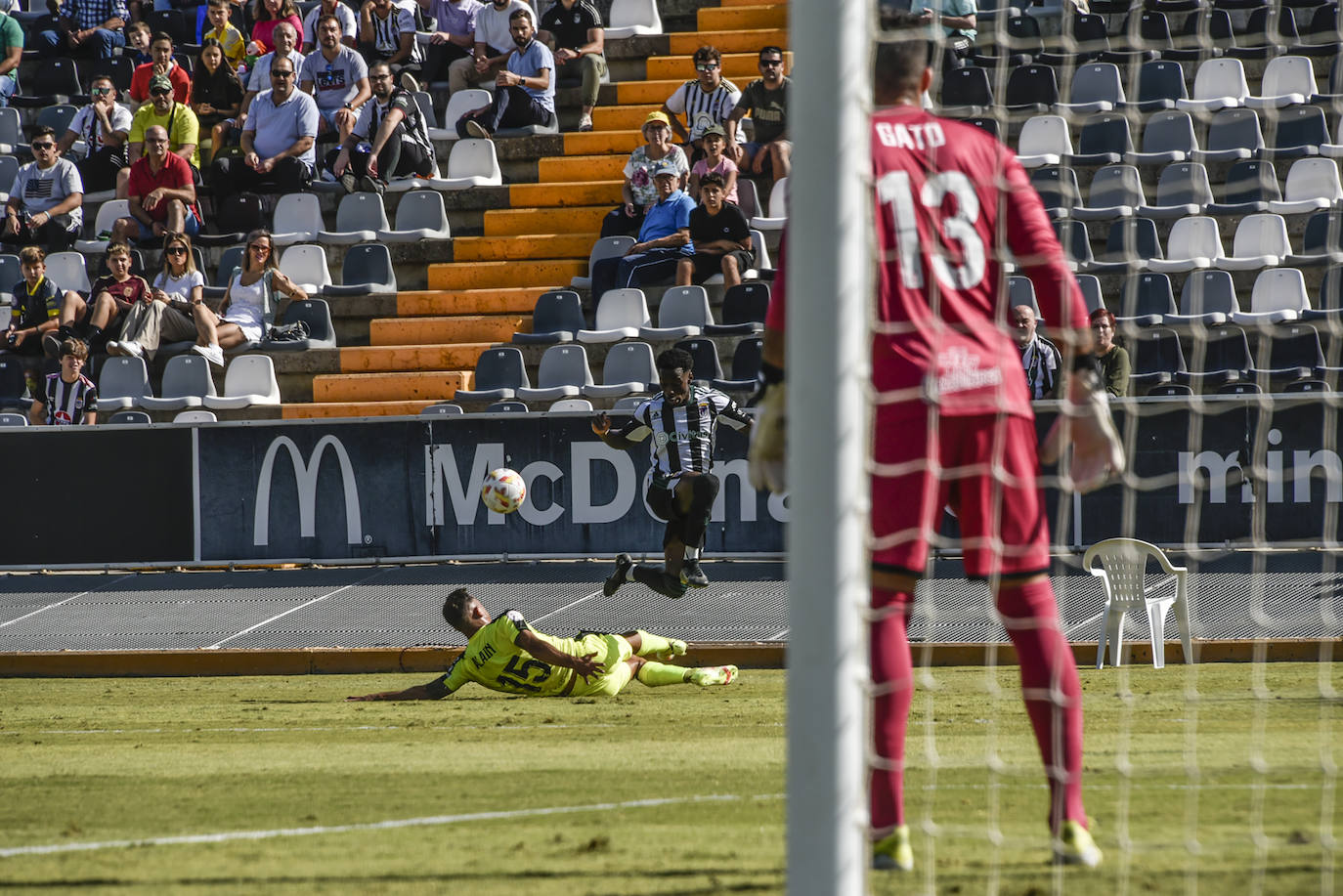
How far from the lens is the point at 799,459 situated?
3.64 m

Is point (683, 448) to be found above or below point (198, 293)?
below

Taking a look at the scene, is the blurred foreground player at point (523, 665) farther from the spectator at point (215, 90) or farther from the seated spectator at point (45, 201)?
the spectator at point (215, 90)

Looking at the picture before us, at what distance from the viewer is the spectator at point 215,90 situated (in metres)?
18.8

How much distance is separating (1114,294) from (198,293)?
9.36 meters

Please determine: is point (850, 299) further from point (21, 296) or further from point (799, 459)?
point (21, 296)

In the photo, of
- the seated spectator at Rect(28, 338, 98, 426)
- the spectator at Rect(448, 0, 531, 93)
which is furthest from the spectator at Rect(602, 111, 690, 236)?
the seated spectator at Rect(28, 338, 98, 426)

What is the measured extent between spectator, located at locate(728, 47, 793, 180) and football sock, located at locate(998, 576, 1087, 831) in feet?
41.1

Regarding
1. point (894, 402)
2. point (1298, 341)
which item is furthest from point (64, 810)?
point (1298, 341)

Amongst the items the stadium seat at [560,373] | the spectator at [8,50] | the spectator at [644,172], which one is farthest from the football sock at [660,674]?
the spectator at [8,50]

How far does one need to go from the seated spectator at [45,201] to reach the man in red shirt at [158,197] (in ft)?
2.47

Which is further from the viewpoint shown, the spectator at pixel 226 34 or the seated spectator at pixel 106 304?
the spectator at pixel 226 34

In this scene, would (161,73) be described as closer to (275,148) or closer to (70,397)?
(275,148)

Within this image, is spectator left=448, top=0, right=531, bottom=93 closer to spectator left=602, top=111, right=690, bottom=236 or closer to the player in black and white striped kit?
spectator left=602, top=111, right=690, bottom=236

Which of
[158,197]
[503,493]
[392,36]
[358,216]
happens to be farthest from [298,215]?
[503,493]
